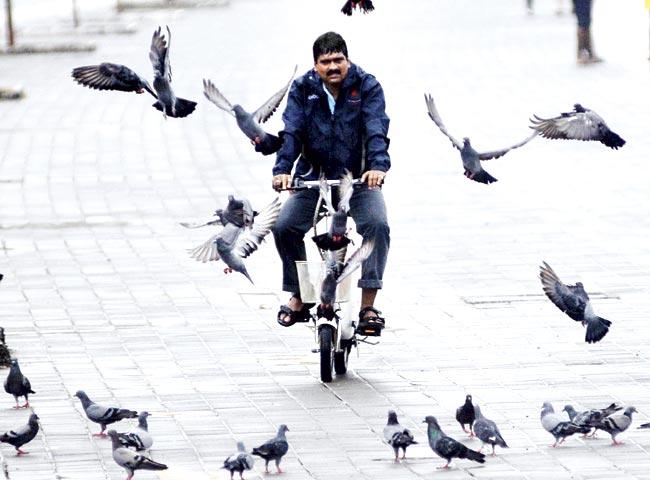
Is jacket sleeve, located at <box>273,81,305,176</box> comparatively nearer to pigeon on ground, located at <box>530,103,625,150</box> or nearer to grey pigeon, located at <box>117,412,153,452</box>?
pigeon on ground, located at <box>530,103,625,150</box>

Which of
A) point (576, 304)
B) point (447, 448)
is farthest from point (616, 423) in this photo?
point (576, 304)

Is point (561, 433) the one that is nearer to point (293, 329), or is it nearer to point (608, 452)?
point (608, 452)

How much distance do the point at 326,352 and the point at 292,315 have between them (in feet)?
1.34

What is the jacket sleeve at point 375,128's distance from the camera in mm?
9781

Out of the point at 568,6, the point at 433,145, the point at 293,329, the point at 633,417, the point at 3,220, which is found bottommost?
the point at 568,6

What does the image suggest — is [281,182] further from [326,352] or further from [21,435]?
[21,435]

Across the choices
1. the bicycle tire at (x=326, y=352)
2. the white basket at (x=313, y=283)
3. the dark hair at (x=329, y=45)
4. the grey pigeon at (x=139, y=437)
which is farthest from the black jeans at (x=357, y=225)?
the grey pigeon at (x=139, y=437)

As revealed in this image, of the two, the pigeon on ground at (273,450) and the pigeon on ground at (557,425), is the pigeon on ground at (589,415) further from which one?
the pigeon on ground at (273,450)

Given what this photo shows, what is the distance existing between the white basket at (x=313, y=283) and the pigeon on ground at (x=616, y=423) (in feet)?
6.06

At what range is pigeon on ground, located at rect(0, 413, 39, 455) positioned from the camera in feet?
27.3

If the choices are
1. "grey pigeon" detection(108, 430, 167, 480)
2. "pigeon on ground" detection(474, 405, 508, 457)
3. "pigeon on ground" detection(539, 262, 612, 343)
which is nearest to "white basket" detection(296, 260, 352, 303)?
"pigeon on ground" detection(539, 262, 612, 343)

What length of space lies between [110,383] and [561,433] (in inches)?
102

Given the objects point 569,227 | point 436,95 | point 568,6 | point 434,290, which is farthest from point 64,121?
point 568,6

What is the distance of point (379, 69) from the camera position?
25.4m
